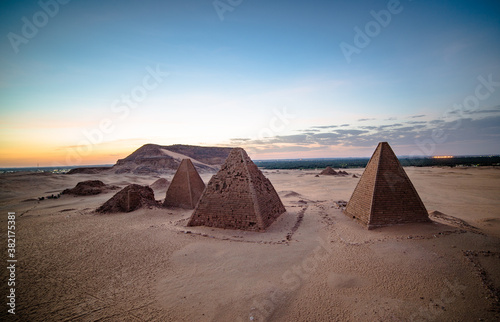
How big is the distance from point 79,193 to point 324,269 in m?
23.8

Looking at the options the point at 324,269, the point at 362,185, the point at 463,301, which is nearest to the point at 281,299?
the point at 324,269

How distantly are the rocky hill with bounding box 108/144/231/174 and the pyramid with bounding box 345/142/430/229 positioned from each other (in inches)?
1729

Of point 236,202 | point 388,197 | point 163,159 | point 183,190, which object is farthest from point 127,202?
point 163,159

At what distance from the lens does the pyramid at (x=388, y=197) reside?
8227mm

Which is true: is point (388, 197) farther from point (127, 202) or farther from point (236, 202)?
point (127, 202)

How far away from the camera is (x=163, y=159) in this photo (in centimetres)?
5162

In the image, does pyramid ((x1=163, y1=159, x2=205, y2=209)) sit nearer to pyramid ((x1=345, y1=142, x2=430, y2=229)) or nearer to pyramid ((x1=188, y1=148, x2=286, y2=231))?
pyramid ((x1=188, y1=148, x2=286, y2=231))

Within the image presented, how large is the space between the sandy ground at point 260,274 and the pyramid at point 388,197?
42 cm

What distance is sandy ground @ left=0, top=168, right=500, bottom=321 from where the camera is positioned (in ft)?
14.4

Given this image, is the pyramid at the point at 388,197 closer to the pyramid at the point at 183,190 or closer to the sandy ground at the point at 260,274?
the sandy ground at the point at 260,274

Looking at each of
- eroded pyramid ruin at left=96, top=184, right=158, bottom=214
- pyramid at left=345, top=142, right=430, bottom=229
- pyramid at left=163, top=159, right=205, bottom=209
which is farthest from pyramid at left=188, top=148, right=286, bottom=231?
eroded pyramid ruin at left=96, top=184, right=158, bottom=214

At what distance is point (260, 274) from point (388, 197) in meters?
6.23

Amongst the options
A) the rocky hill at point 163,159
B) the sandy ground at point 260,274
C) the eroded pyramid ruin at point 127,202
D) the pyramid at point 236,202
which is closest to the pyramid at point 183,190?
the eroded pyramid ruin at point 127,202

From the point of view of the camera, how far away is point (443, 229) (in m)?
7.66
